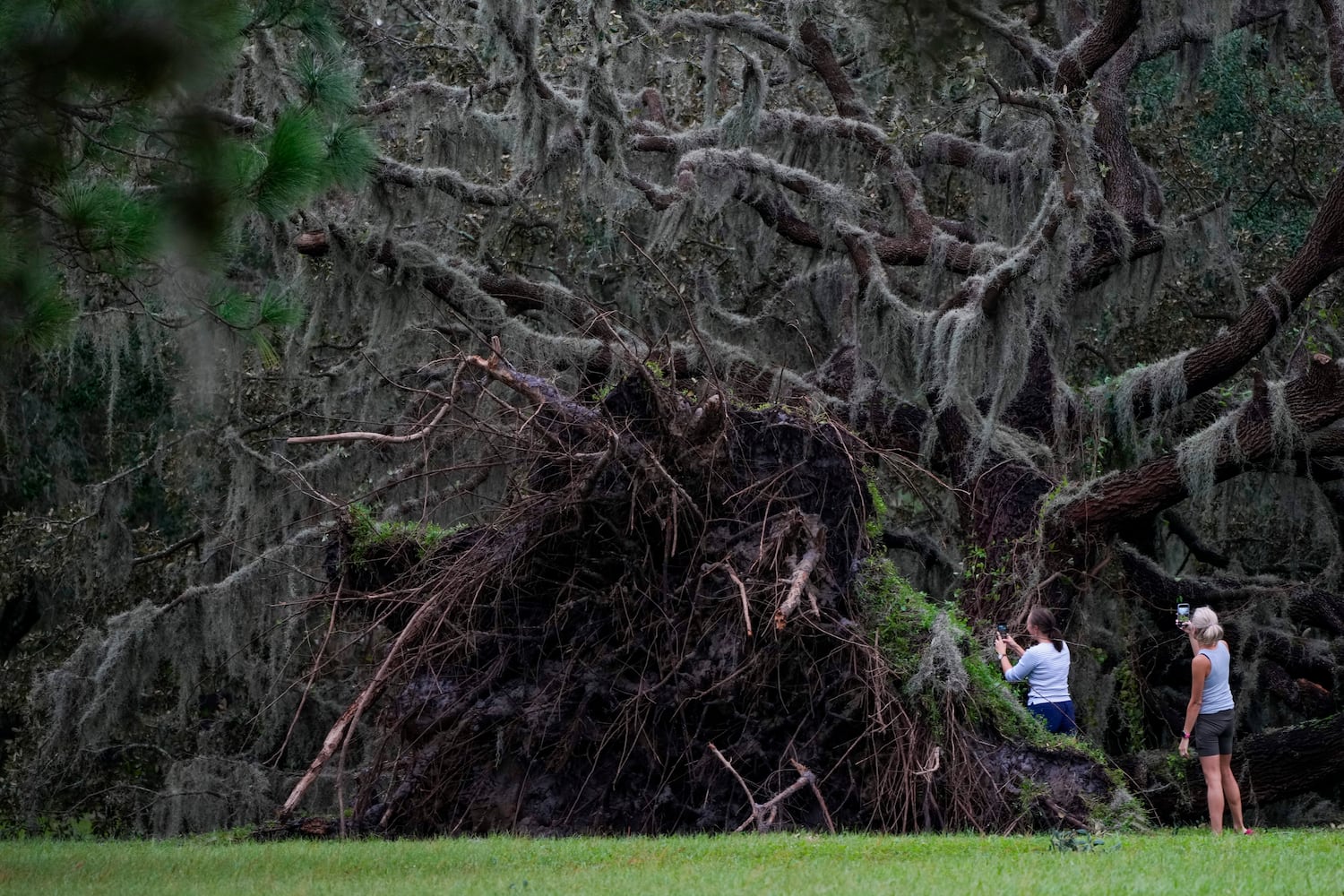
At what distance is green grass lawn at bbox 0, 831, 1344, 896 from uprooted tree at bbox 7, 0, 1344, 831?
998 mm

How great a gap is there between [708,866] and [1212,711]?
3658 millimetres

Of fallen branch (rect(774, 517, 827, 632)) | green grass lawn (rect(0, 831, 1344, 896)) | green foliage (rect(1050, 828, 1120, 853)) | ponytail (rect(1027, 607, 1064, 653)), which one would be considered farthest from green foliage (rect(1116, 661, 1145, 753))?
green foliage (rect(1050, 828, 1120, 853))

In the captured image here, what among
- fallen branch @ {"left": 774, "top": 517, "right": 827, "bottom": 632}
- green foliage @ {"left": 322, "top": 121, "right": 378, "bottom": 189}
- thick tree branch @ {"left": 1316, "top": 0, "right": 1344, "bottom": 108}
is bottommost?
fallen branch @ {"left": 774, "top": 517, "right": 827, "bottom": 632}

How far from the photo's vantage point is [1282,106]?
15.3 meters

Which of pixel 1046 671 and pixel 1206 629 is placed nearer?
pixel 1206 629

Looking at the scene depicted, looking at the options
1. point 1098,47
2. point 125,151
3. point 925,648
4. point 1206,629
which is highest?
point 1098,47

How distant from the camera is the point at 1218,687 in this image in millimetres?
9109

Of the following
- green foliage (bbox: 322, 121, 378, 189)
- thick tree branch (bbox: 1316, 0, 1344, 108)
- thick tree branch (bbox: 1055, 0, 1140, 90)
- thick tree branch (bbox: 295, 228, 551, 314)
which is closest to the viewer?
green foliage (bbox: 322, 121, 378, 189)

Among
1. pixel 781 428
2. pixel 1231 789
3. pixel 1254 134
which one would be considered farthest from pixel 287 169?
pixel 1254 134

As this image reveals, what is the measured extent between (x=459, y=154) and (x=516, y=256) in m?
2.47

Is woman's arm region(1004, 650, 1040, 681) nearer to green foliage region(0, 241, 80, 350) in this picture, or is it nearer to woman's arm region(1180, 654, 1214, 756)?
Answer: woman's arm region(1180, 654, 1214, 756)

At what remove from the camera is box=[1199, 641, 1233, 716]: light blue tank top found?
9.04m

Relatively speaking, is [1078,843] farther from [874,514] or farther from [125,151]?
[125,151]

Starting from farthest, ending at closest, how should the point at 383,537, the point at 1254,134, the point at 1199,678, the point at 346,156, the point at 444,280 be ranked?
1. the point at 1254,134
2. the point at 444,280
3. the point at 383,537
4. the point at 1199,678
5. the point at 346,156
